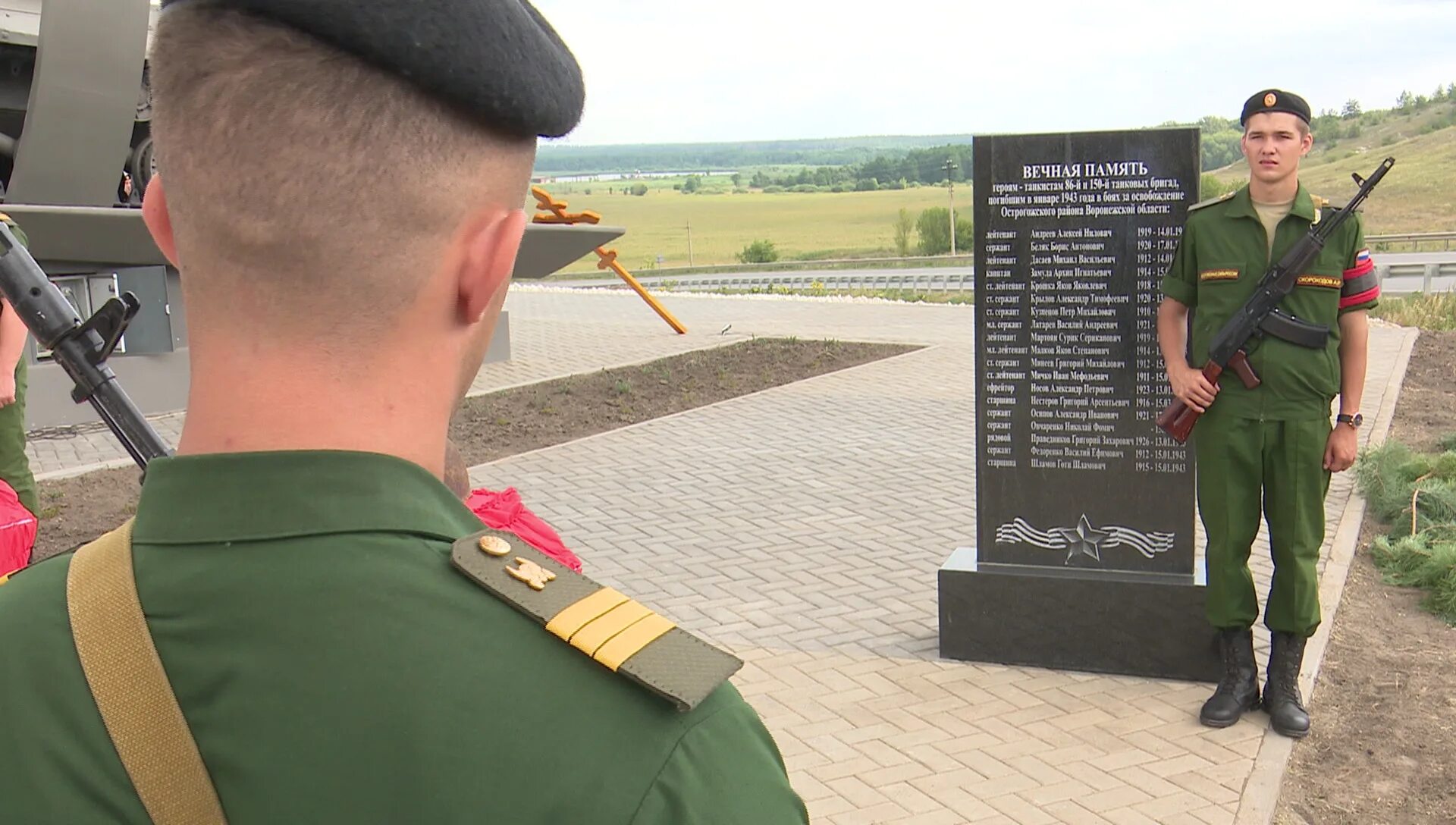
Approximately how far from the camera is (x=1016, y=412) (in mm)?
5312

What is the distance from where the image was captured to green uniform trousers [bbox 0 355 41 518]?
5.39 meters

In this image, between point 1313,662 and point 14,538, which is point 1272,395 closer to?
point 1313,662

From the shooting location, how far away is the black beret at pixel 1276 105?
4531 mm

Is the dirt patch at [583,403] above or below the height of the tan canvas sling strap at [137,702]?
below

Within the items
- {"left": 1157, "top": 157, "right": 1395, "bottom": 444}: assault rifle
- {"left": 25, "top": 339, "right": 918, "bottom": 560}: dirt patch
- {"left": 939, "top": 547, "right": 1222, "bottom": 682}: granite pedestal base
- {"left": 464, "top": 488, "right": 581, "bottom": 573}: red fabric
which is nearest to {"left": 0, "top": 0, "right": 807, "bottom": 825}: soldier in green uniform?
{"left": 464, "top": 488, "right": 581, "bottom": 573}: red fabric

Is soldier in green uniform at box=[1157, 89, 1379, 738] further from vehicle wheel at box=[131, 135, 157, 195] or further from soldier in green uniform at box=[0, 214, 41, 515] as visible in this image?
vehicle wheel at box=[131, 135, 157, 195]

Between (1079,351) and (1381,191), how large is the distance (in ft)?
225

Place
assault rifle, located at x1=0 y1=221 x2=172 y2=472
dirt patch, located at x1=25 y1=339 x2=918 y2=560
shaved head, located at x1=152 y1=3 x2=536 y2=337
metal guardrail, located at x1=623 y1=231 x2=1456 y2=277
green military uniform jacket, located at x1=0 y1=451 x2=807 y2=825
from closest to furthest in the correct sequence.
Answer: green military uniform jacket, located at x1=0 y1=451 x2=807 y2=825 → shaved head, located at x1=152 y1=3 x2=536 y2=337 → assault rifle, located at x1=0 y1=221 x2=172 y2=472 → dirt patch, located at x1=25 y1=339 x2=918 y2=560 → metal guardrail, located at x1=623 y1=231 x2=1456 y2=277

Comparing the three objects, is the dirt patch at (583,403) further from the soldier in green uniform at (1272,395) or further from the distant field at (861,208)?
the soldier in green uniform at (1272,395)

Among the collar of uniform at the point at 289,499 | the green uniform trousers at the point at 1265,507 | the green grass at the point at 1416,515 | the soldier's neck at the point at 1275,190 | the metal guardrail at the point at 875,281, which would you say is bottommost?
the metal guardrail at the point at 875,281

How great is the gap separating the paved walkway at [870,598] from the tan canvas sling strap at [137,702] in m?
3.42

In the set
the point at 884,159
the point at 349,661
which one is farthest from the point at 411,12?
the point at 884,159

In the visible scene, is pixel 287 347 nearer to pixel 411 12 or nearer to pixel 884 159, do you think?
pixel 411 12

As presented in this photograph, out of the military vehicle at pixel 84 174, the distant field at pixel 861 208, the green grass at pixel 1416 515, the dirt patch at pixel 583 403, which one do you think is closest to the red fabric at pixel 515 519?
the green grass at pixel 1416 515
